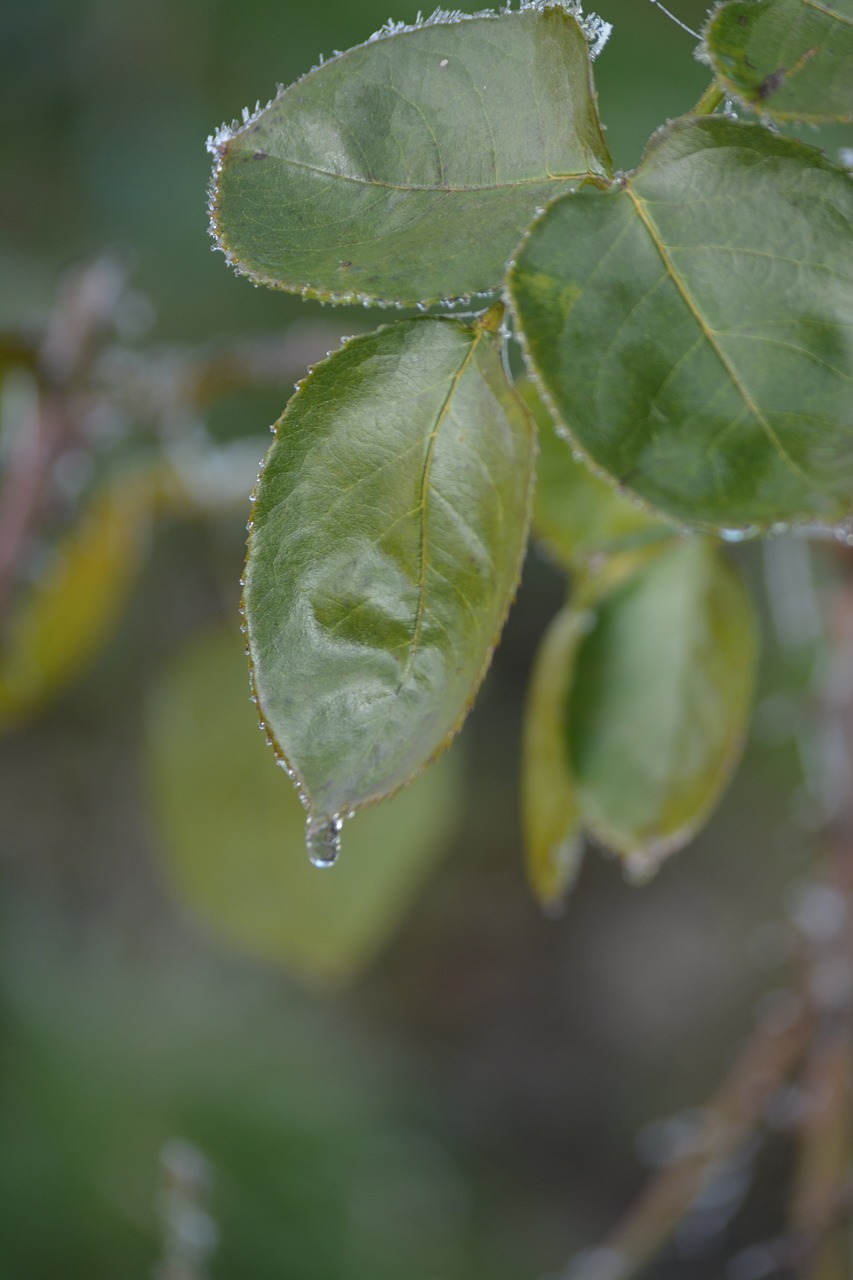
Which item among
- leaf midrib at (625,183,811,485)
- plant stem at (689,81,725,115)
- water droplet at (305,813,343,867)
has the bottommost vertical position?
water droplet at (305,813,343,867)

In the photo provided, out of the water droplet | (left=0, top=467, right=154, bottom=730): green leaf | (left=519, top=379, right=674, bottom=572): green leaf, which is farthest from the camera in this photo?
(left=0, top=467, right=154, bottom=730): green leaf

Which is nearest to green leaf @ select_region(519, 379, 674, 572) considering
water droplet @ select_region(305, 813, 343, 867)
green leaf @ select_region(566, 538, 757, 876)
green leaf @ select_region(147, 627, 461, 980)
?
green leaf @ select_region(566, 538, 757, 876)

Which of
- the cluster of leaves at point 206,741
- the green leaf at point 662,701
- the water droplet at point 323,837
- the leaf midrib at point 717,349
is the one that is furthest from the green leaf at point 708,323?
the cluster of leaves at point 206,741

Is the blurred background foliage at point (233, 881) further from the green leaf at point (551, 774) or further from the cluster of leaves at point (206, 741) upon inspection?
the green leaf at point (551, 774)

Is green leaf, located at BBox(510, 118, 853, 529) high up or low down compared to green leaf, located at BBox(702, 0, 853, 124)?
down

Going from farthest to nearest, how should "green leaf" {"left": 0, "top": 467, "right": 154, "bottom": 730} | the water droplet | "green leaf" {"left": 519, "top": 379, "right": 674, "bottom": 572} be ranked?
"green leaf" {"left": 0, "top": 467, "right": 154, "bottom": 730}, "green leaf" {"left": 519, "top": 379, "right": 674, "bottom": 572}, the water droplet

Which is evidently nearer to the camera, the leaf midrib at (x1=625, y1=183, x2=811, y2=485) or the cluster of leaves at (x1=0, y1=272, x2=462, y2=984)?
the leaf midrib at (x1=625, y1=183, x2=811, y2=485)

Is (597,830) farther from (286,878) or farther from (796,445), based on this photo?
(286,878)

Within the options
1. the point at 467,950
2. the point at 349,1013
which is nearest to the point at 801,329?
the point at 349,1013

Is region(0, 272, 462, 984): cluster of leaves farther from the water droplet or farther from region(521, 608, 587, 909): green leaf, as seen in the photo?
the water droplet
